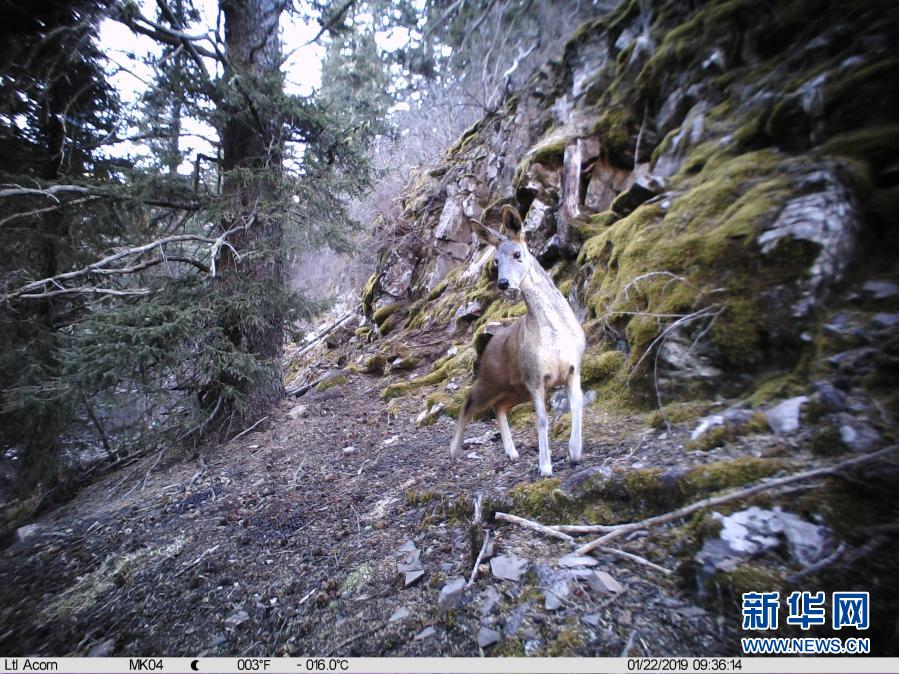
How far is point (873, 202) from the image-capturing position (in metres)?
2.75

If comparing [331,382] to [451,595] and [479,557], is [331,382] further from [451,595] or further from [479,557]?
[451,595]

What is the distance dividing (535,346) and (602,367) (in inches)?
57.8

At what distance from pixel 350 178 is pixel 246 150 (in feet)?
6.87

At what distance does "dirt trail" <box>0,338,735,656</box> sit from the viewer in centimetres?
177

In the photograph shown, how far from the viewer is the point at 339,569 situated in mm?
2674

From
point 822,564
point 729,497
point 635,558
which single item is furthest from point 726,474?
point 635,558

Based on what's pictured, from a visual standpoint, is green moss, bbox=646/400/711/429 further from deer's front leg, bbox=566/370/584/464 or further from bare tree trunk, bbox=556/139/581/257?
bare tree trunk, bbox=556/139/581/257

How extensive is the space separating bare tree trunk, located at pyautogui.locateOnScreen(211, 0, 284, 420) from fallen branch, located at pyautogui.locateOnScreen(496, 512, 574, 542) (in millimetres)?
5347

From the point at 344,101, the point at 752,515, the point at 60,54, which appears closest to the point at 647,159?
the point at 344,101

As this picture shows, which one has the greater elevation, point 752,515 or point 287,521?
point 752,515

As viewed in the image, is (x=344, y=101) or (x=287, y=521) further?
(x=344, y=101)

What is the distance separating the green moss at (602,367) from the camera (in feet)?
13.9

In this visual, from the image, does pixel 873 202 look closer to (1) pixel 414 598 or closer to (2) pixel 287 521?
(1) pixel 414 598

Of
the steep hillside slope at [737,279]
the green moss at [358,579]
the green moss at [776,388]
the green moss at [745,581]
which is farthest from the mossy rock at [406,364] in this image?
the green moss at [745,581]
